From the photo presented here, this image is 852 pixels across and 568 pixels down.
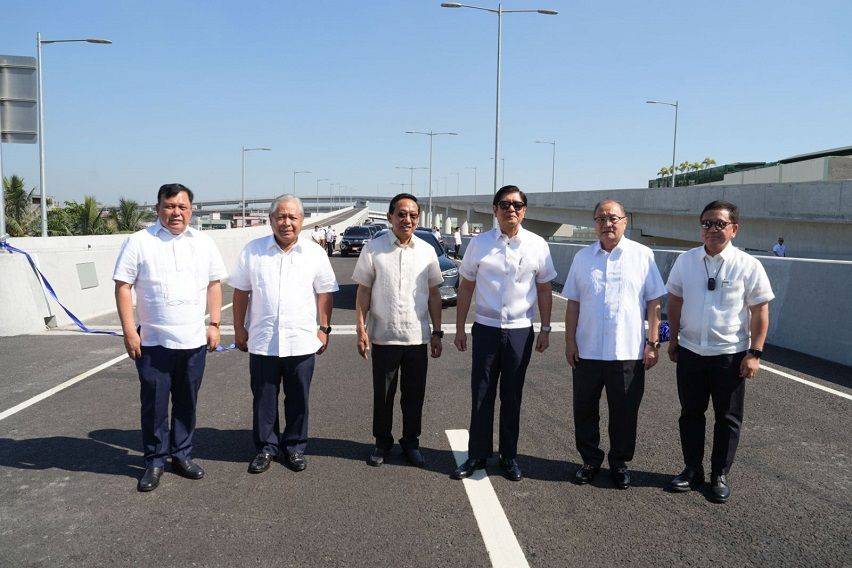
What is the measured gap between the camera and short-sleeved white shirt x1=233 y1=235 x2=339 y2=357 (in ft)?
15.5

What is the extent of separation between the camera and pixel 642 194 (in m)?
35.9

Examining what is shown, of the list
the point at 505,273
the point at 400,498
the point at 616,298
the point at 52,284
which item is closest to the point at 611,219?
the point at 616,298

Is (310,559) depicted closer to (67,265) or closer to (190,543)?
(190,543)

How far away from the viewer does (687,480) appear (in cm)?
444

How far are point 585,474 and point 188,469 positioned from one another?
257 centimetres

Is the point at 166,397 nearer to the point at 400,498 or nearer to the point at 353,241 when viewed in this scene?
the point at 400,498

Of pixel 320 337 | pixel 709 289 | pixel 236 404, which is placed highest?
pixel 709 289

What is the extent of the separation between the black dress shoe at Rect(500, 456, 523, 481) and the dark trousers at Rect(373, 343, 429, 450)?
0.63m

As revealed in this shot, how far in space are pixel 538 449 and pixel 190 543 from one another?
2577 mm

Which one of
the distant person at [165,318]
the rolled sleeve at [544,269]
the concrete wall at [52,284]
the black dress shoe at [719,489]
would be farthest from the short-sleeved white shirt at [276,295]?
the concrete wall at [52,284]

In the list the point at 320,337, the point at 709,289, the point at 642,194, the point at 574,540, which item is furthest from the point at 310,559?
the point at 642,194

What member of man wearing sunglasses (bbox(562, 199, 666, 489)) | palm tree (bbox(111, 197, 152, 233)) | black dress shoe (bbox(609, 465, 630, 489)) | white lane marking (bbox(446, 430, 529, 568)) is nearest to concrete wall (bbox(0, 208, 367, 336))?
white lane marking (bbox(446, 430, 529, 568))

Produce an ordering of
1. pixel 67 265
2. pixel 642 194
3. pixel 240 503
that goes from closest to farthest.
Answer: pixel 240 503, pixel 67 265, pixel 642 194

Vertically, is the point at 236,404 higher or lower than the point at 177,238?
lower
